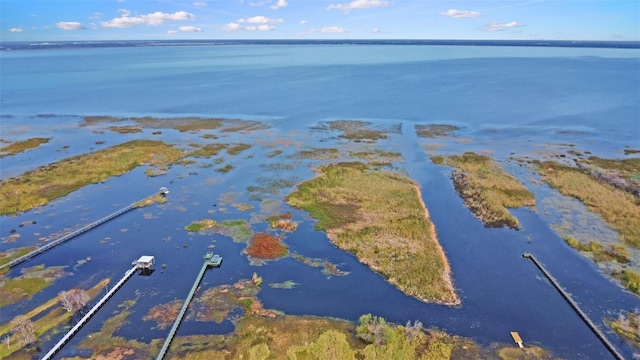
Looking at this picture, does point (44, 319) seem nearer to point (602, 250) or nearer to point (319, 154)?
point (319, 154)

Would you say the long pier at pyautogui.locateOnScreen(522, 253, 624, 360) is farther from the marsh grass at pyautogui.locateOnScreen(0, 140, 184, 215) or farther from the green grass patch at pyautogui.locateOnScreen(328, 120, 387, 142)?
the marsh grass at pyautogui.locateOnScreen(0, 140, 184, 215)

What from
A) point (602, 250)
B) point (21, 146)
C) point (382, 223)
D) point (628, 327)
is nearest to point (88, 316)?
point (382, 223)

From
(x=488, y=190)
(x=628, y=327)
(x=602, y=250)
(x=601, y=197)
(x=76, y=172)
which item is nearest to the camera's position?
(x=628, y=327)

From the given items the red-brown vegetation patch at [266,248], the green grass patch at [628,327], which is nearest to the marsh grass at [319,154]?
the red-brown vegetation patch at [266,248]

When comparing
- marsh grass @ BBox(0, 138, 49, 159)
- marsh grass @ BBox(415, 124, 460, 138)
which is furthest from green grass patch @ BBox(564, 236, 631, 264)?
marsh grass @ BBox(0, 138, 49, 159)

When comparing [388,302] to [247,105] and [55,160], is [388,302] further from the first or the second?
[247,105]

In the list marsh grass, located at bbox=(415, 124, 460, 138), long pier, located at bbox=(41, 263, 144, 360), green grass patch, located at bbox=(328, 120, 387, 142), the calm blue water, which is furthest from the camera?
marsh grass, located at bbox=(415, 124, 460, 138)

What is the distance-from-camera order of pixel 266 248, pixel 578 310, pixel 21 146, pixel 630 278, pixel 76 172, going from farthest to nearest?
1. pixel 21 146
2. pixel 76 172
3. pixel 266 248
4. pixel 630 278
5. pixel 578 310
